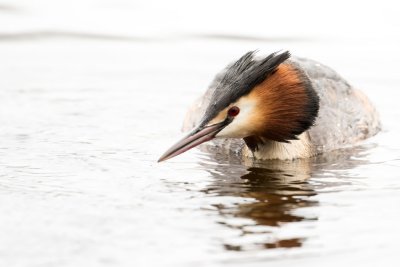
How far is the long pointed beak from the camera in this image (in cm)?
888

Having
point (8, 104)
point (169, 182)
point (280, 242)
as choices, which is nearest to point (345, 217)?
point (280, 242)

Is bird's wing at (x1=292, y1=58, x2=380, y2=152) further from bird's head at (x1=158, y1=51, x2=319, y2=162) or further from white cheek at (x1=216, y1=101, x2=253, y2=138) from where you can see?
white cheek at (x1=216, y1=101, x2=253, y2=138)

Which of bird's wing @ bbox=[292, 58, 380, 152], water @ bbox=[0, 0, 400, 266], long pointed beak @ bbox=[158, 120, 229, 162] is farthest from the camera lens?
bird's wing @ bbox=[292, 58, 380, 152]

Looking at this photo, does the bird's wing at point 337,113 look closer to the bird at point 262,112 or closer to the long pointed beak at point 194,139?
the bird at point 262,112

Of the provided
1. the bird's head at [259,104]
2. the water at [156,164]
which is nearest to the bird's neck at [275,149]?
the water at [156,164]

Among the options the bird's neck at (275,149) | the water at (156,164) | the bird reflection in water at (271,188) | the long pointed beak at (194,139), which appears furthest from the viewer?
the bird's neck at (275,149)

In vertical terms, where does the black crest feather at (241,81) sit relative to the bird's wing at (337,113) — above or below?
above

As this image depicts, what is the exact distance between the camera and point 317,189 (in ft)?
28.4

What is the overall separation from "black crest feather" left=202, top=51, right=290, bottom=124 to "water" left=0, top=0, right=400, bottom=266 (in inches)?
23.9

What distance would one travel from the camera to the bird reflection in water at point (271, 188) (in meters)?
7.31

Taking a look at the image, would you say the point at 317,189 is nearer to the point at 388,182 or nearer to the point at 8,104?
the point at 388,182

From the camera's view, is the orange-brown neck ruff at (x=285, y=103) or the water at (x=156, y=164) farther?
the orange-brown neck ruff at (x=285, y=103)

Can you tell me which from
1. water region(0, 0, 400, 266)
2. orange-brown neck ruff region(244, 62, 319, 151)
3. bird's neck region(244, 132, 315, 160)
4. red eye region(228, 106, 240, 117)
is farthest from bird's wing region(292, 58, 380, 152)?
red eye region(228, 106, 240, 117)

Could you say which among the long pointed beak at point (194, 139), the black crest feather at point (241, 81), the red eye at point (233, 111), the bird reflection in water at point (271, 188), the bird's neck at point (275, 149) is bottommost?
the bird reflection in water at point (271, 188)
